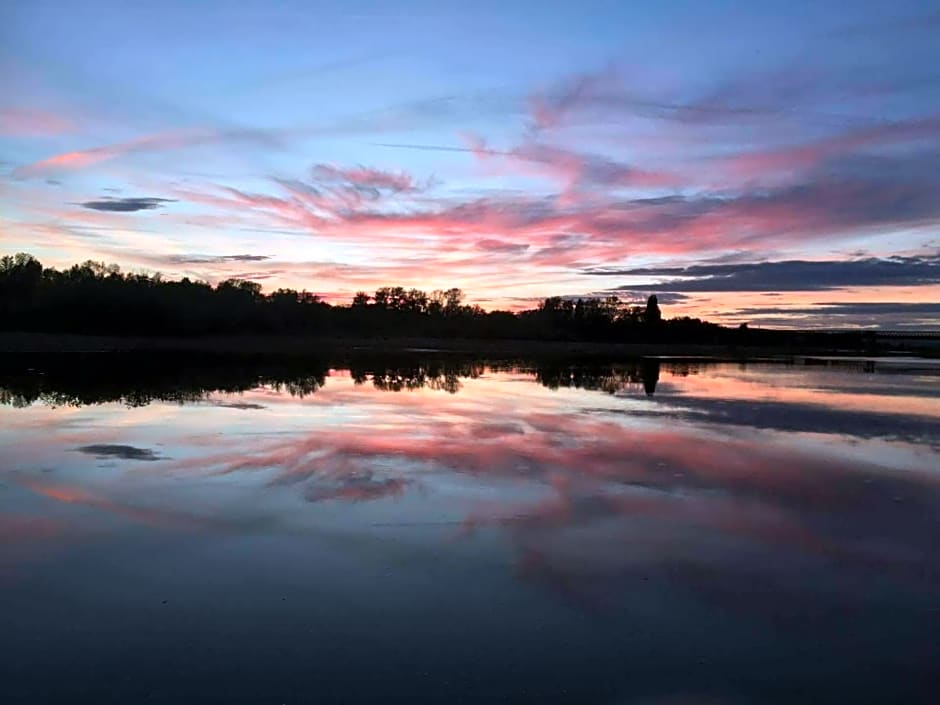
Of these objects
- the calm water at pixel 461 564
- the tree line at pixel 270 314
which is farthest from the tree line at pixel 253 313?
the calm water at pixel 461 564

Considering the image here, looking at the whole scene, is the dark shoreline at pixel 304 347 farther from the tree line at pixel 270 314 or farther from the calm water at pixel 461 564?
the calm water at pixel 461 564

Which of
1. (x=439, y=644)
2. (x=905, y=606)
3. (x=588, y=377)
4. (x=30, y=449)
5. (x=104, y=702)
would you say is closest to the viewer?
(x=104, y=702)

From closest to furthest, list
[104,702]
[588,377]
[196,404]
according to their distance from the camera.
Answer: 1. [104,702]
2. [196,404]
3. [588,377]

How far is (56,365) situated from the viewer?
108ft

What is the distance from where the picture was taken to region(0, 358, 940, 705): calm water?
4.62 metres

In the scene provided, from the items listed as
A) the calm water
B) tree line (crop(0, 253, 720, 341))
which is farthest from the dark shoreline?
the calm water

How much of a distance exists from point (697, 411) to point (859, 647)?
14093 millimetres

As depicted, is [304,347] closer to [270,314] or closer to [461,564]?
[270,314]

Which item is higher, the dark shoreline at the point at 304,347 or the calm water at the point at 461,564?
the dark shoreline at the point at 304,347

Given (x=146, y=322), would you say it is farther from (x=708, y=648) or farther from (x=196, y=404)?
(x=708, y=648)

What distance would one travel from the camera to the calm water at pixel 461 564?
462cm

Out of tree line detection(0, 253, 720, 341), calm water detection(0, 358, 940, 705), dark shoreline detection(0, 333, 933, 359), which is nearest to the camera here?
calm water detection(0, 358, 940, 705)

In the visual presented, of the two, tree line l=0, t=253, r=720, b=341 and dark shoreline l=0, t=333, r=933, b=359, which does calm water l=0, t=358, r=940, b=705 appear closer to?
dark shoreline l=0, t=333, r=933, b=359

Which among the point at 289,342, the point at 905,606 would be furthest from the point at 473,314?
the point at 905,606
